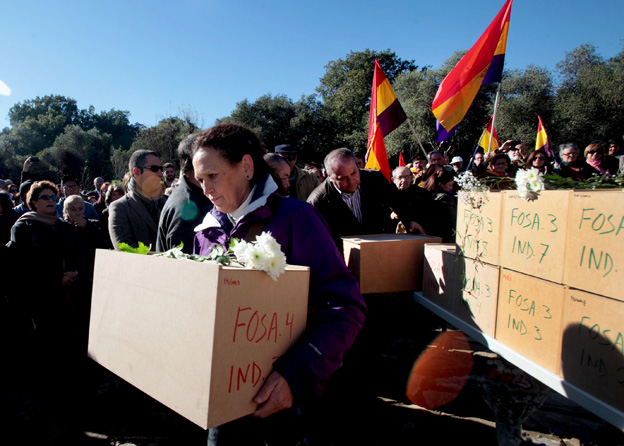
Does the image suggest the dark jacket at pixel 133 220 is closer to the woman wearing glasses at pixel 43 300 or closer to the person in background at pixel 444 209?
the woman wearing glasses at pixel 43 300

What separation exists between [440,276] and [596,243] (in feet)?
3.80

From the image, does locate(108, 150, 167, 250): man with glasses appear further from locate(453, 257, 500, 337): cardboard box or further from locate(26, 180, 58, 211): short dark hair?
locate(453, 257, 500, 337): cardboard box

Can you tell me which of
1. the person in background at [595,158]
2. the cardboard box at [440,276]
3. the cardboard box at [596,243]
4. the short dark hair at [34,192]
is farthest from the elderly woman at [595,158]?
the short dark hair at [34,192]

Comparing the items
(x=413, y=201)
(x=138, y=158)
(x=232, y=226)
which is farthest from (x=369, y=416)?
(x=138, y=158)

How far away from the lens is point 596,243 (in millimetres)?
1368

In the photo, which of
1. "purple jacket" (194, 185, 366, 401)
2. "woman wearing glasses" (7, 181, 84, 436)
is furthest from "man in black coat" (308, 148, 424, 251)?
"woman wearing glasses" (7, 181, 84, 436)

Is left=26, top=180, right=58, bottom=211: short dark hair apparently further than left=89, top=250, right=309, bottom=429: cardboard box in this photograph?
Yes

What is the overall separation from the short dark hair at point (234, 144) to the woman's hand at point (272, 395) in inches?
33.9

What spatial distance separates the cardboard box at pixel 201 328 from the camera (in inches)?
42.0

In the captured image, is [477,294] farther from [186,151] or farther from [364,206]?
[186,151]

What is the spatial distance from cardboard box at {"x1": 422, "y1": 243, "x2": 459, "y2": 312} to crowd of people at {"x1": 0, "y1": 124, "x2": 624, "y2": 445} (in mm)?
577

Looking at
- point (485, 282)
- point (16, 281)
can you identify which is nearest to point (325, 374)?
point (485, 282)

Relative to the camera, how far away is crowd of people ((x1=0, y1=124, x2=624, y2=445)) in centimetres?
142

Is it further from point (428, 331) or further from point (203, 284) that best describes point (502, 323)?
point (428, 331)
